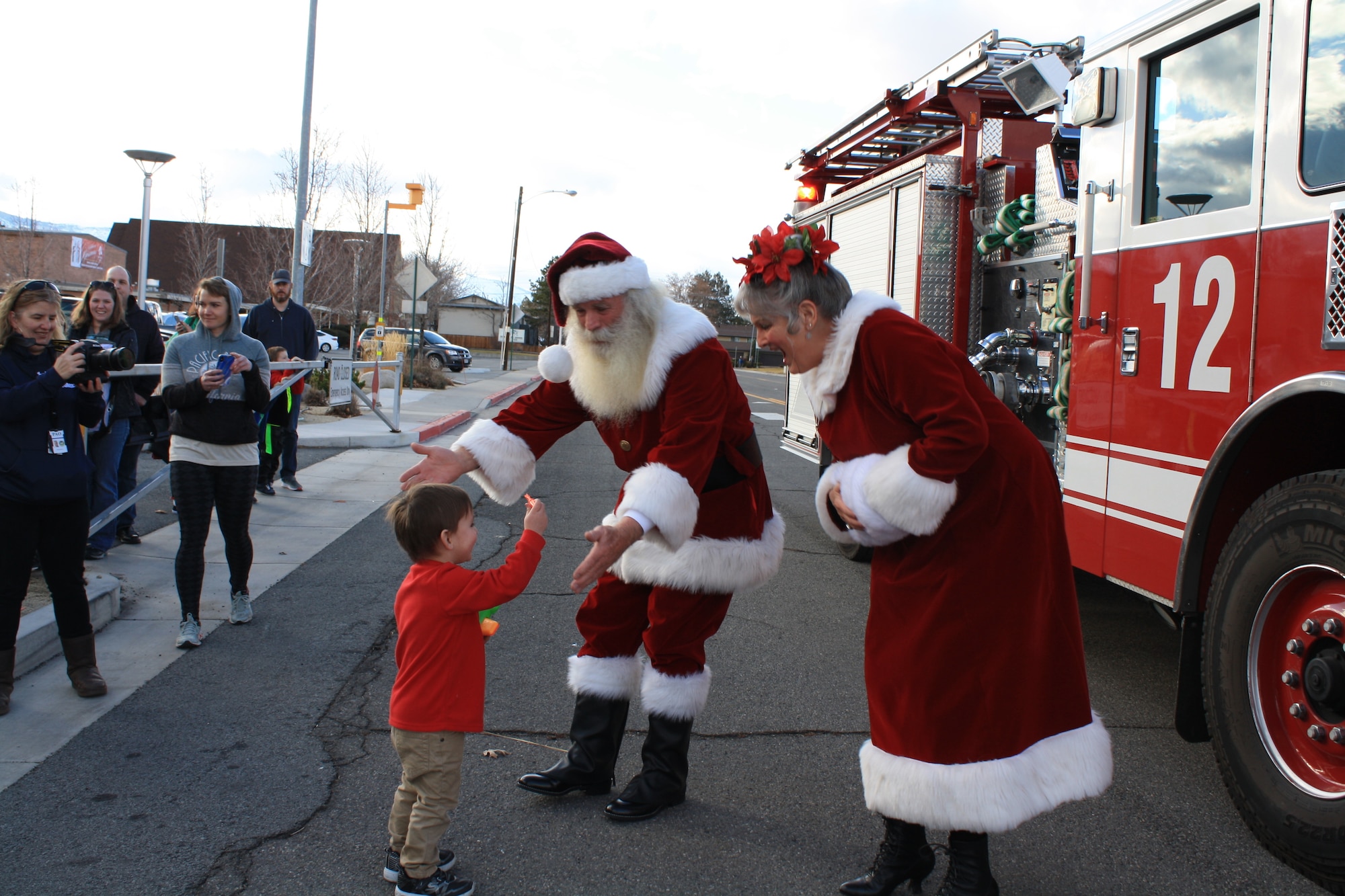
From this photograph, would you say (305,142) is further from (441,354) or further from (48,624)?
(441,354)

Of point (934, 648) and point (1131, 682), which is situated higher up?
point (934, 648)

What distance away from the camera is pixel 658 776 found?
3199 millimetres

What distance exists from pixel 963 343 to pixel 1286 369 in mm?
3193

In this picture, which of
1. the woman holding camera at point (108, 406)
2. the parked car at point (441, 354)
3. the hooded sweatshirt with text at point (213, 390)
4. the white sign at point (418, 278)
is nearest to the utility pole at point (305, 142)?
the white sign at point (418, 278)

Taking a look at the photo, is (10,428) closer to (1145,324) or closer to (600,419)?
(600,419)

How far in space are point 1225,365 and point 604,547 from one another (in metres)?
2.13

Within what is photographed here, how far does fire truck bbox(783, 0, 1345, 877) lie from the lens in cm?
279

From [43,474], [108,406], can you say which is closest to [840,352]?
[43,474]

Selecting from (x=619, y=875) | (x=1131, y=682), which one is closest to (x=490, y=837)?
(x=619, y=875)

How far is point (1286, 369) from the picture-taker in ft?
9.70

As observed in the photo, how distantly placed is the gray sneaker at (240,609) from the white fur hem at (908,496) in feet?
12.7

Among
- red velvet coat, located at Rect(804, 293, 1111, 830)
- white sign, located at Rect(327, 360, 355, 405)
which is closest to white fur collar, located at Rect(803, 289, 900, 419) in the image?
red velvet coat, located at Rect(804, 293, 1111, 830)

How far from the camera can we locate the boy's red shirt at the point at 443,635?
266 cm

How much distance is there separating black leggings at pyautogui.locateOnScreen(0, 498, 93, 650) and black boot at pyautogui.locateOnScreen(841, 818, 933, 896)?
10.8 ft
